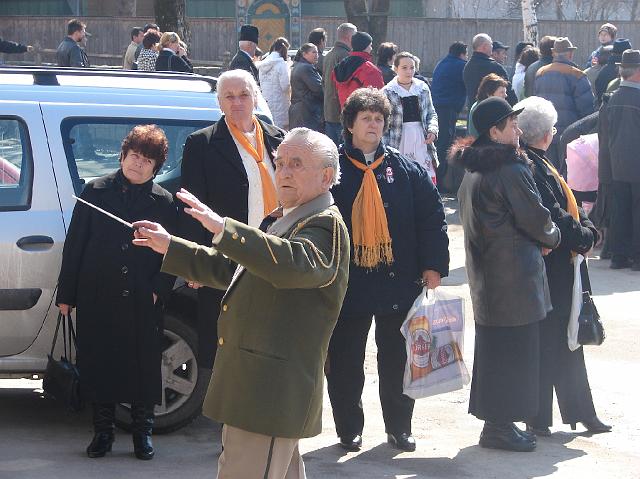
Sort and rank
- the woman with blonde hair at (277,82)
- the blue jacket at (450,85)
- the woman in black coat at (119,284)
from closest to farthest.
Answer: the woman in black coat at (119,284), the woman with blonde hair at (277,82), the blue jacket at (450,85)

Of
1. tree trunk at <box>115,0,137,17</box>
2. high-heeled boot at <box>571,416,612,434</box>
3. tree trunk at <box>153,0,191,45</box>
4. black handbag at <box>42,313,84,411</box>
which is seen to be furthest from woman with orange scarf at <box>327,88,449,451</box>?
tree trunk at <box>115,0,137,17</box>

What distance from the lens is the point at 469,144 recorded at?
629cm

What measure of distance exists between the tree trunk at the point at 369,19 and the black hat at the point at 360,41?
8.44 metres

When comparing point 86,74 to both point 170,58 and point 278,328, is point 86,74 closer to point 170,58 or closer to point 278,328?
point 278,328

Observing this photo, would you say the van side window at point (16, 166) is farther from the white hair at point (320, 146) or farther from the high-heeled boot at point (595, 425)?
the high-heeled boot at point (595, 425)

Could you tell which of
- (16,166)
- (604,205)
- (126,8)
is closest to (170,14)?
(604,205)

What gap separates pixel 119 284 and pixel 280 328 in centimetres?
204

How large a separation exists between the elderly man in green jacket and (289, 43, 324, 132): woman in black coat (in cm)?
1018

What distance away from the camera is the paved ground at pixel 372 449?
591 cm

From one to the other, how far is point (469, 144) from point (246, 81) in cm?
119

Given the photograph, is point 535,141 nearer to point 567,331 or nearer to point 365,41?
point 567,331

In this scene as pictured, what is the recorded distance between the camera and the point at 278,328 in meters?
4.01

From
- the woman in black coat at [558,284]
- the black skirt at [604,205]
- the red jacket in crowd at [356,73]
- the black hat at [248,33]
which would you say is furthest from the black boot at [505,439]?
the black hat at [248,33]

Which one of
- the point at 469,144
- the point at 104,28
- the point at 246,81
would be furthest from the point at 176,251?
the point at 104,28
